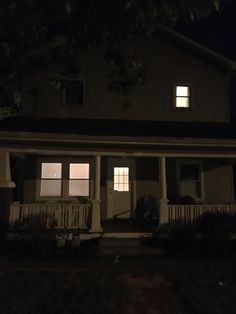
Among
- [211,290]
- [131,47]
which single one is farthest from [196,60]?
[211,290]

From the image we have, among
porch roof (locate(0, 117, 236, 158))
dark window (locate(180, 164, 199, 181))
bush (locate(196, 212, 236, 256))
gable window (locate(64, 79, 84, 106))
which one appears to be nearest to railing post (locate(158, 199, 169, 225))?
bush (locate(196, 212, 236, 256))

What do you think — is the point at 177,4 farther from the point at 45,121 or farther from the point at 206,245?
the point at 45,121

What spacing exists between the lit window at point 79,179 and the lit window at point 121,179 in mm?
1079

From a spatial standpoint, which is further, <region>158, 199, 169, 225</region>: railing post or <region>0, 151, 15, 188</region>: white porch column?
<region>158, 199, 169, 225</region>: railing post

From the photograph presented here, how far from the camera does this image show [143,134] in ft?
36.6

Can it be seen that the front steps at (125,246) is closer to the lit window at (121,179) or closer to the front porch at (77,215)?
the front porch at (77,215)

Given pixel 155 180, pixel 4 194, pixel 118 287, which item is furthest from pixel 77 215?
pixel 118 287

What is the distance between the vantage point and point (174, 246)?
33.8 ft

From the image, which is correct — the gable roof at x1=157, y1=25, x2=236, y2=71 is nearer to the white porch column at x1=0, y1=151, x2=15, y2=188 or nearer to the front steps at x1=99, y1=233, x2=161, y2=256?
the front steps at x1=99, y1=233, x2=161, y2=256

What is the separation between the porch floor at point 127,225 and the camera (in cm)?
1095

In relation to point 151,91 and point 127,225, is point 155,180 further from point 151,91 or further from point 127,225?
point 151,91

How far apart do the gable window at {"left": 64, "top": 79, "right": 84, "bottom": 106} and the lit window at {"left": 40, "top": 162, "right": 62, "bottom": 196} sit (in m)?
2.35

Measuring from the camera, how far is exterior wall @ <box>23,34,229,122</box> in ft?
43.2

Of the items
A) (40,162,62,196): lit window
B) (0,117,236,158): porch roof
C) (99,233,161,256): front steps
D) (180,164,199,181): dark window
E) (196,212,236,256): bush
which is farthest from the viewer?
(180,164,199,181): dark window
